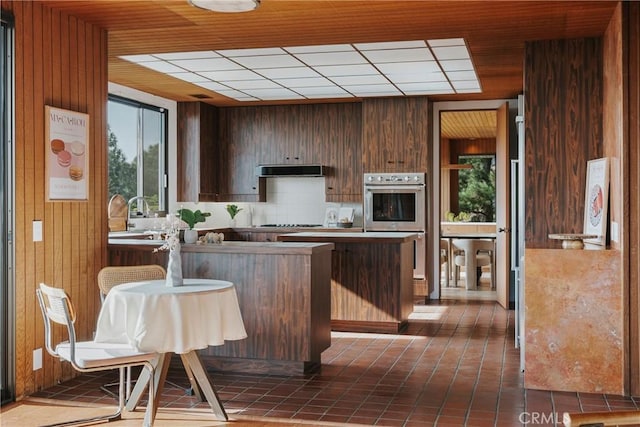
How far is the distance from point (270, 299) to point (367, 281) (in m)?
1.96

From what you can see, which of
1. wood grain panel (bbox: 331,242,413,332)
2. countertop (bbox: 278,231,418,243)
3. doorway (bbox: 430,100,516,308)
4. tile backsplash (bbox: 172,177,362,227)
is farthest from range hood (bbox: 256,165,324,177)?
wood grain panel (bbox: 331,242,413,332)

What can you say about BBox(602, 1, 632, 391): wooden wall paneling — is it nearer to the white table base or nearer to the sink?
the white table base

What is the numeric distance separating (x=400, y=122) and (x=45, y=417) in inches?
234

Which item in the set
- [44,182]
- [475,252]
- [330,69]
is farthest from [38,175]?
[475,252]

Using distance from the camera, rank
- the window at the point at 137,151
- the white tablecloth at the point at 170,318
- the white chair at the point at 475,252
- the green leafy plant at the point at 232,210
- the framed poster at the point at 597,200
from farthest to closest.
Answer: the white chair at the point at 475,252 → the green leafy plant at the point at 232,210 → the window at the point at 137,151 → the framed poster at the point at 597,200 → the white tablecloth at the point at 170,318

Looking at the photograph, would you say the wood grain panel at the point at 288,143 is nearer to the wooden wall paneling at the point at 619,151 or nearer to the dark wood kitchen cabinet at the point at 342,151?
the dark wood kitchen cabinet at the point at 342,151

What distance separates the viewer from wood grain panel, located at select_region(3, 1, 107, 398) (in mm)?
4398

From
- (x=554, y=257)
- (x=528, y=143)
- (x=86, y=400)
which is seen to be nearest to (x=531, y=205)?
(x=528, y=143)

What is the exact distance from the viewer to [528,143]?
17.9 ft

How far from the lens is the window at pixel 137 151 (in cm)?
802

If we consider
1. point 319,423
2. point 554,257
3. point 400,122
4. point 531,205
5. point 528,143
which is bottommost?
point 319,423

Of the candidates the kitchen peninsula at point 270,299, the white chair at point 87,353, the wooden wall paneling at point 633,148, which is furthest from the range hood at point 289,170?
the white chair at point 87,353

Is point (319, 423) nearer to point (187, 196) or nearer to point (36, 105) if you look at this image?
point (36, 105)

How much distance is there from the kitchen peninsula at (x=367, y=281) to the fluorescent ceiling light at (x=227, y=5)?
287cm
